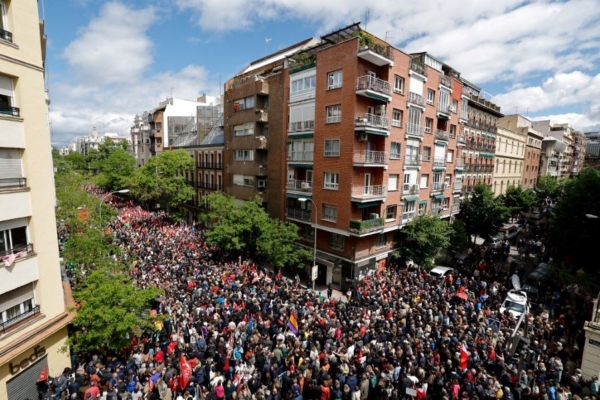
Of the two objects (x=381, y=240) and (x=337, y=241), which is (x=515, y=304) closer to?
(x=381, y=240)

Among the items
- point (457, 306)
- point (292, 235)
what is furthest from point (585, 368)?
point (292, 235)

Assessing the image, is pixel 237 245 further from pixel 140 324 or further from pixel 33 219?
pixel 33 219

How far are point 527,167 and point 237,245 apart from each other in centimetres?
5778

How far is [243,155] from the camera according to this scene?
33.4 meters

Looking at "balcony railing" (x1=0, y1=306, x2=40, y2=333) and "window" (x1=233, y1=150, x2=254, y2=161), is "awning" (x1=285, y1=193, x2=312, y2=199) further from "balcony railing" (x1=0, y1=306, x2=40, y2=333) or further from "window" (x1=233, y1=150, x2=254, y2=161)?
"balcony railing" (x1=0, y1=306, x2=40, y2=333)

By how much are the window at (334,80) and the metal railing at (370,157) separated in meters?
5.47

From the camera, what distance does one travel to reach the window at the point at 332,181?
78.6ft

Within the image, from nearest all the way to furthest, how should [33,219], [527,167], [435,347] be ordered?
[33,219], [435,347], [527,167]

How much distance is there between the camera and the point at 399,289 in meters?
20.1

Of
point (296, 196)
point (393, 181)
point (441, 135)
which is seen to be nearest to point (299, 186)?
point (296, 196)

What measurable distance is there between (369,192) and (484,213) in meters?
16.6

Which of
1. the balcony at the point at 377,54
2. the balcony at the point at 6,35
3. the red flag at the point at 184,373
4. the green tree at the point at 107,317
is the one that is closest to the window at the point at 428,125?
the balcony at the point at 377,54

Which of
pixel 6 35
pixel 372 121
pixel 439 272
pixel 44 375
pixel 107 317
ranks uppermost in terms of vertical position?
pixel 6 35

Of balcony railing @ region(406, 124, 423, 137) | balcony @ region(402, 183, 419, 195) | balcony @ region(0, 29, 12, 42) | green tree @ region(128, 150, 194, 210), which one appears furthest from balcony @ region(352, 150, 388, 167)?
green tree @ region(128, 150, 194, 210)
